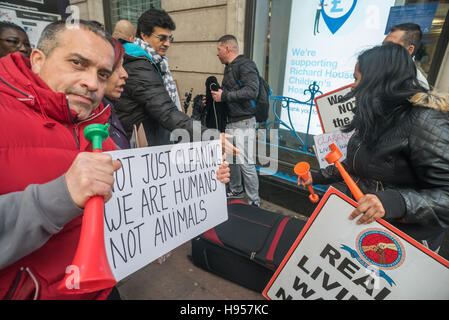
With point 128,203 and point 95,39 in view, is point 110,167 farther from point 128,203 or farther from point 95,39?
point 95,39

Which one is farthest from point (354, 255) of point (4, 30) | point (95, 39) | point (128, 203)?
point (4, 30)

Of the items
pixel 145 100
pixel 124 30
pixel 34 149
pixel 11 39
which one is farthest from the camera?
pixel 124 30

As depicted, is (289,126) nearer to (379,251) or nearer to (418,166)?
(418,166)

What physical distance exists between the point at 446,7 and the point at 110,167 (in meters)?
3.96

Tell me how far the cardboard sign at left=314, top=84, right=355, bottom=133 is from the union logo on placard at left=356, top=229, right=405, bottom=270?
5.05 ft

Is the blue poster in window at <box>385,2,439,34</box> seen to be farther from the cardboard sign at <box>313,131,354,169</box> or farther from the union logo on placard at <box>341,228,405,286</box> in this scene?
the union logo on placard at <box>341,228,405,286</box>

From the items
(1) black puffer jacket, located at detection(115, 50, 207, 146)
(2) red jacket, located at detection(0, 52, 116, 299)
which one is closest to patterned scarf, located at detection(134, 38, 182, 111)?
(1) black puffer jacket, located at detection(115, 50, 207, 146)

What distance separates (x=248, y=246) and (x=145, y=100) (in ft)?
5.08

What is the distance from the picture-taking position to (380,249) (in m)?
1.23

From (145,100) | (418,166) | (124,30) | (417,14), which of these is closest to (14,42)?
(124,30)

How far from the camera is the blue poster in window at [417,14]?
2836 millimetres

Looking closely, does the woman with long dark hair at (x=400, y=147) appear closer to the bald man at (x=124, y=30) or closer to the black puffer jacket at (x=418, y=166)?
the black puffer jacket at (x=418, y=166)

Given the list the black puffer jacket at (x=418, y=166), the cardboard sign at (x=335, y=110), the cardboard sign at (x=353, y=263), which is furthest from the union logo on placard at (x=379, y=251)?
the cardboard sign at (x=335, y=110)
